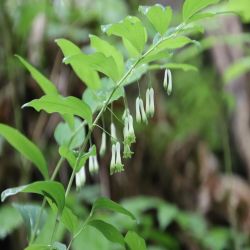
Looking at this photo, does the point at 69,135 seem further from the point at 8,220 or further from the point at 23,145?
the point at 8,220

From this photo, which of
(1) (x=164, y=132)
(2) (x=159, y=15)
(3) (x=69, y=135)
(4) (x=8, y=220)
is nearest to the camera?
(2) (x=159, y=15)

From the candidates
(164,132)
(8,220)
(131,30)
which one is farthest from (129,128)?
(164,132)

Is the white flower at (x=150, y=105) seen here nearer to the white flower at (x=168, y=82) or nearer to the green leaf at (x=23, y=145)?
the white flower at (x=168, y=82)

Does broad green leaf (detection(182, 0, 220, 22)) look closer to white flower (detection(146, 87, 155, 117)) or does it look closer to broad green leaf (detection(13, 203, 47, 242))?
white flower (detection(146, 87, 155, 117))

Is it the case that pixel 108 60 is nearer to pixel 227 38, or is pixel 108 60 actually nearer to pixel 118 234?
pixel 118 234

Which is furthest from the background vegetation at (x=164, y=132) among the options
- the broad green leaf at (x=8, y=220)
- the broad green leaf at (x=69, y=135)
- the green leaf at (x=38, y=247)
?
the green leaf at (x=38, y=247)

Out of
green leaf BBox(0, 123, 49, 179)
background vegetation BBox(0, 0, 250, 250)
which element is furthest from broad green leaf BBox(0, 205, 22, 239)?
green leaf BBox(0, 123, 49, 179)
